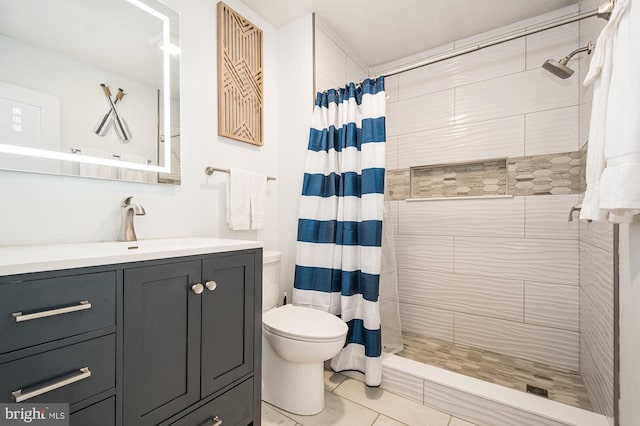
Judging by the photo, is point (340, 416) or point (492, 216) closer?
point (340, 416)

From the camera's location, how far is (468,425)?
144cm

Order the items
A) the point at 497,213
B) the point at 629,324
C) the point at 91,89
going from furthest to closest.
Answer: the point at 497,213 < the point at 91,89 < the point at 629,324

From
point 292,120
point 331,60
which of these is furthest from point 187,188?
point 331,60

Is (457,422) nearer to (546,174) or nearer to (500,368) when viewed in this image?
(500,368)

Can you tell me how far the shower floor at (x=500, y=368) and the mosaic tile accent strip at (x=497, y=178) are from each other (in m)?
1.16

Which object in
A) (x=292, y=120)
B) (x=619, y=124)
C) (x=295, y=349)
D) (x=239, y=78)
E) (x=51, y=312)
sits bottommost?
(x=295, y=349)

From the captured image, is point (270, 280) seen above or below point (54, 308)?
below

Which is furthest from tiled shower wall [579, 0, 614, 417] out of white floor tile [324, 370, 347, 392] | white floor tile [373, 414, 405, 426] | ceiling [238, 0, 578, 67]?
white floor tile [324, 370, 347, 392]

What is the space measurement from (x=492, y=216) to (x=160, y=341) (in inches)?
86.6

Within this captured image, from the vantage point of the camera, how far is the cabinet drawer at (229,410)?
1.03 meters

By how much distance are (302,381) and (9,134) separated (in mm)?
1637

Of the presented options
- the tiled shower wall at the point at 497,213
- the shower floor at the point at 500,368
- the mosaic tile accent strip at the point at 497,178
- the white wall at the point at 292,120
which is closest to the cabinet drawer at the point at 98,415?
the white wall at the point at 292,120

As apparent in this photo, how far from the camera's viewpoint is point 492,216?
2.14m

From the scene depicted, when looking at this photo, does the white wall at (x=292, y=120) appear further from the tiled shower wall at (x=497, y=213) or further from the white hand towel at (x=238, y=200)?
the white hand towel at (x=238, y=200)
